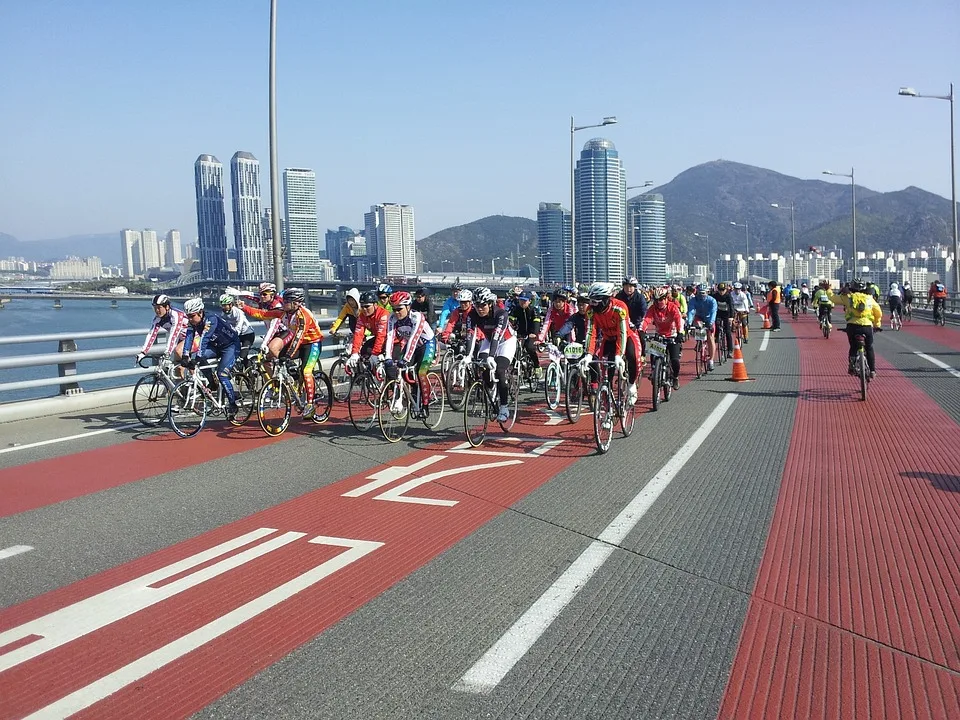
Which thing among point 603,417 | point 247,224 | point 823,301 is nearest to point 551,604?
point 603,417

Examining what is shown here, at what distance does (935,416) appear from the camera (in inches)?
453

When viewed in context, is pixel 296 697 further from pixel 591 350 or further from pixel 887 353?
pixel 887 353

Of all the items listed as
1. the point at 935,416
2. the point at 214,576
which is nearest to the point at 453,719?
the point at 214,576

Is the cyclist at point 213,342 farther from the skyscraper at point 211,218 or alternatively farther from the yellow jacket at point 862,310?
the skyscraper at point 211,218

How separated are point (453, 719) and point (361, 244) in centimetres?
8104

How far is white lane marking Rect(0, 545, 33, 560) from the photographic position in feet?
19.3

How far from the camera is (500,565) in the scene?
18.1 feet

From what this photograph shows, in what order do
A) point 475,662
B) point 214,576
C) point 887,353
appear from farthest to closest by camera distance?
point 887,353
point 214,576
point 475,662

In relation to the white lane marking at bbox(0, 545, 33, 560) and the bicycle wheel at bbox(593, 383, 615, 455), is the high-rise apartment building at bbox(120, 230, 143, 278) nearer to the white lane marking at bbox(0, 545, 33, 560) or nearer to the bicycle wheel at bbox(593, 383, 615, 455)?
the bicycle wheel at bbox(593, 383, 615, 455)

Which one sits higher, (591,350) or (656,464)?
(591,350)

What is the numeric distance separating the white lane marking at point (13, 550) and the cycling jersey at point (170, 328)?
525 centimetres

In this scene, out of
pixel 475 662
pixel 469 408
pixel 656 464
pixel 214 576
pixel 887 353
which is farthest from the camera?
pixel 887 353

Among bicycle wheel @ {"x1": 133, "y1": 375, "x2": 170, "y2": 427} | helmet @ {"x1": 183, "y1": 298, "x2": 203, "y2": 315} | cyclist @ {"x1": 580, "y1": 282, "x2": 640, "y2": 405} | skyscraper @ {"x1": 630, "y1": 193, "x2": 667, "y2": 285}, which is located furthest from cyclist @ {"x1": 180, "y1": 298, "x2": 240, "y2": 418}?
skyscraper @ {"x1": 630, "y1": 193, "x2": 667, "y2": 285}

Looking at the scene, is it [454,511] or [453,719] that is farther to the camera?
[454,511]
